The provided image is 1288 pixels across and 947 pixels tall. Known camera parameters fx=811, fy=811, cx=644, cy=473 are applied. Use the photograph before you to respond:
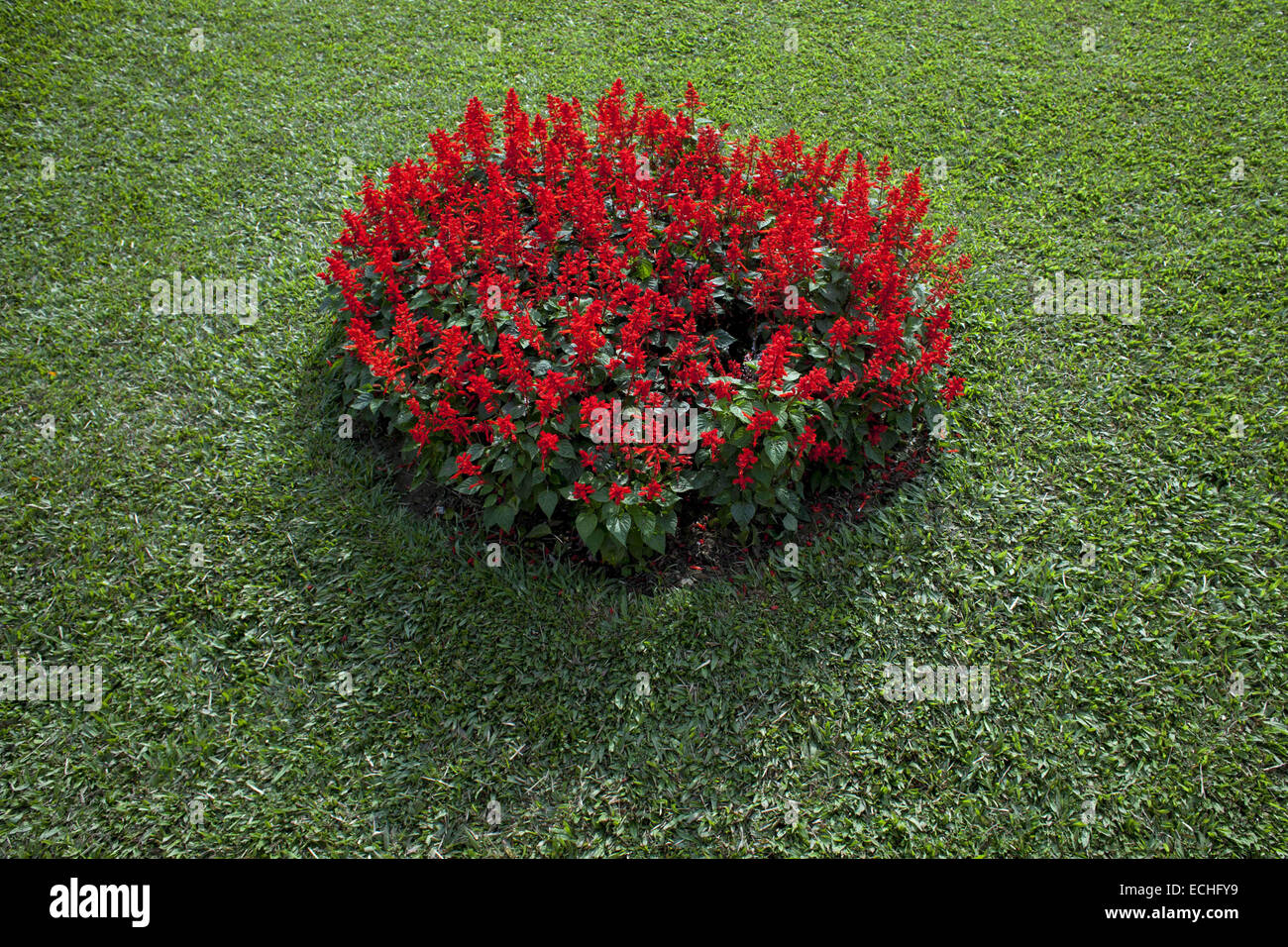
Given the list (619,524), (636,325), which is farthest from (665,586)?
(636,325)

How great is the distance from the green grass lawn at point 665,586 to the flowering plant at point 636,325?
449mm

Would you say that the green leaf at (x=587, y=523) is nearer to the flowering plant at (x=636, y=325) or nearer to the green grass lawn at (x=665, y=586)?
the flowering plant at (x=636, y=325)

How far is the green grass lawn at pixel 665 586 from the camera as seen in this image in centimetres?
306

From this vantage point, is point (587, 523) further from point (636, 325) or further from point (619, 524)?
point (636, 325)

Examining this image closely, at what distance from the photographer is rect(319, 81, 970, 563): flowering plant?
3461 millimetres

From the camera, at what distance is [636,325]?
11.7 feet

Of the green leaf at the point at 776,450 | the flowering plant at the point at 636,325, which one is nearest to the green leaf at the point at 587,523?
the flowering plant at the point at 636,325

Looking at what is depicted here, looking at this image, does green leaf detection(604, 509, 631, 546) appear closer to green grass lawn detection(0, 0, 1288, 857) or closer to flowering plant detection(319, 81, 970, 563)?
flowering plant detection(319, 81, 970, 563)

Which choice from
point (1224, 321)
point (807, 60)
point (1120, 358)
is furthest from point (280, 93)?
point (1224, 321)

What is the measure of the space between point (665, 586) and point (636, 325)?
3.86ft

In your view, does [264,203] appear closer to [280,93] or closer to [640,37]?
[280,93]

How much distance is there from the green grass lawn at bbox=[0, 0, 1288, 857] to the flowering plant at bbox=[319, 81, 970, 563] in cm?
45

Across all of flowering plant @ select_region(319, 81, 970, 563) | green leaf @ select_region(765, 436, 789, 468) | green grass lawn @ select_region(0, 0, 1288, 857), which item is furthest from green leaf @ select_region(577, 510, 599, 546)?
green leaf @ select_region(765, 436, 789, 468)

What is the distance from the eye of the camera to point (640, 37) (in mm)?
7332
